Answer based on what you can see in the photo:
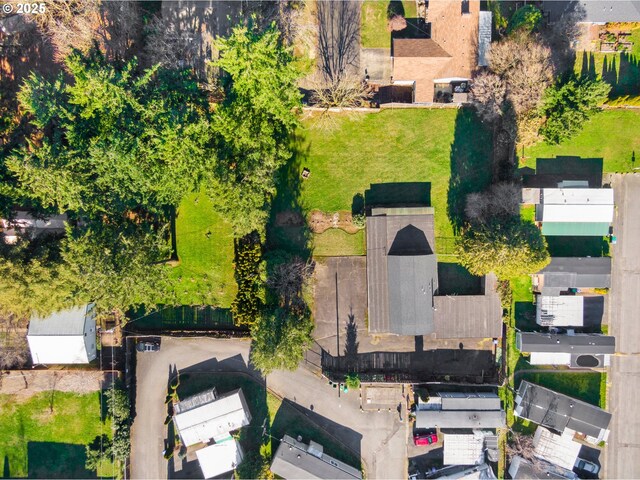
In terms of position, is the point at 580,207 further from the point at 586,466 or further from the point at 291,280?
the point at 291,280

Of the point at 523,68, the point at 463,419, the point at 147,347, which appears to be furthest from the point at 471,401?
the point at 147,347

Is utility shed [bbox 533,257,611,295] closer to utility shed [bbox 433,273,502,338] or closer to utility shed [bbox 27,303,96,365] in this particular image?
utility shed [bbox 433,273,502,338]

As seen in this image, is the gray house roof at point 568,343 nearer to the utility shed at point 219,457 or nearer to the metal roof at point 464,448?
the metal roof at point 464,448

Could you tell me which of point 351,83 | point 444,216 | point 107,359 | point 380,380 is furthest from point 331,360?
point 351,83

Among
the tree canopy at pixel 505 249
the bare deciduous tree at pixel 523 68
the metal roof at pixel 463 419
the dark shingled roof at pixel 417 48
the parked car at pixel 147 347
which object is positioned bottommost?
the metal roof at pixel 463 419

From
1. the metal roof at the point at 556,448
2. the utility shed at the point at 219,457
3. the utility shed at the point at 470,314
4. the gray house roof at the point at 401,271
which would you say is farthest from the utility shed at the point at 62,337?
the metal roof at the point at 556,448

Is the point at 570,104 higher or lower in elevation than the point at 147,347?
higher

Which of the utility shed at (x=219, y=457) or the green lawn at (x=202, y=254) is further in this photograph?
the green lawn at (x=202, y=254)
